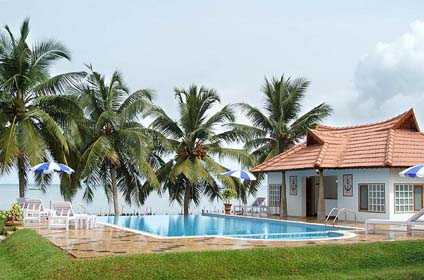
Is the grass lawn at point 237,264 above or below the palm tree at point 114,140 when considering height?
below

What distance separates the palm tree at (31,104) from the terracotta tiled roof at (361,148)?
8540 millimetres

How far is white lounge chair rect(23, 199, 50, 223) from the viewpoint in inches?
714

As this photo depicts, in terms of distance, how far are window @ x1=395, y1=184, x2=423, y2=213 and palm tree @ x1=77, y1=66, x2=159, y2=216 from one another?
33.0 ft

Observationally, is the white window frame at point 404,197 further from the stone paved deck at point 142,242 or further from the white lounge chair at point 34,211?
the white lounge chair at point 34,211

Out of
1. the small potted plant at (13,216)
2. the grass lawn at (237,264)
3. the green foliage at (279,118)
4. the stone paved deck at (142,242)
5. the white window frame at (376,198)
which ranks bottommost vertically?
the grass lawn at (237,264)

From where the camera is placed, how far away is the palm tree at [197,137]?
2551cm

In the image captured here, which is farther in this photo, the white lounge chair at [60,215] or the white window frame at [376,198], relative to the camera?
the white window frame at [376,198]

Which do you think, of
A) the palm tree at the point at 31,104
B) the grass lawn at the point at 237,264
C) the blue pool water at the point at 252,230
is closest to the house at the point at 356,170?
the blue pool water at the point at 252,230

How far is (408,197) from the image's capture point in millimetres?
19984

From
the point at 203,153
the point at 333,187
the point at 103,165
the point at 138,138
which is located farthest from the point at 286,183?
the point at 103,165

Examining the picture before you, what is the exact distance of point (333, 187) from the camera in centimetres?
2480

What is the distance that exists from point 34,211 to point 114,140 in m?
6.94

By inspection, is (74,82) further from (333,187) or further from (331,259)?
(331,259)

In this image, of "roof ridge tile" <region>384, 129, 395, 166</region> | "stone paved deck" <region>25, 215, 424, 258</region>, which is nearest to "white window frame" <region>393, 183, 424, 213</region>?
"roof ridge tile" <region>384, 129, 395, 166</region>
